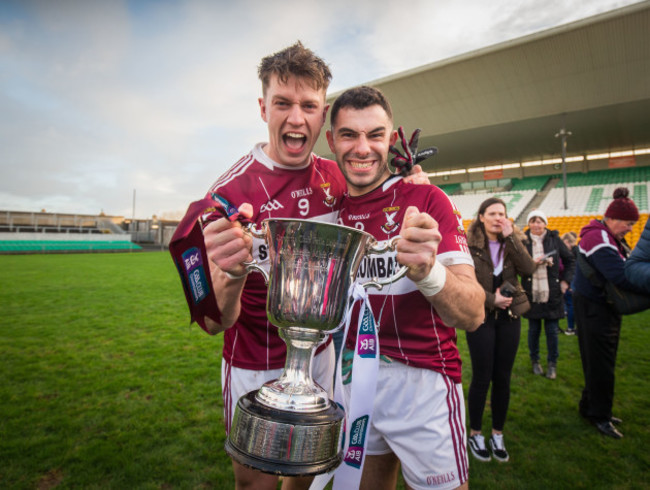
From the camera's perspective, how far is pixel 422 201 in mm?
1640

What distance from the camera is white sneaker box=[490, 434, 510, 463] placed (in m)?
3.05

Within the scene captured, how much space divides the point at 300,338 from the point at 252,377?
951 millimetres

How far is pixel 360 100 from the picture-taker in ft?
5.29

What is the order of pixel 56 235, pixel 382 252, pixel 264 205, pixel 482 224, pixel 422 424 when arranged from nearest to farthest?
pixel 382 252
pixel 422 424
pixel 264 205
pixel 482 224
pixel 56 235

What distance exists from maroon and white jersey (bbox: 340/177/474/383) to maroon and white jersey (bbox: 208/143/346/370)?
0.31 metres

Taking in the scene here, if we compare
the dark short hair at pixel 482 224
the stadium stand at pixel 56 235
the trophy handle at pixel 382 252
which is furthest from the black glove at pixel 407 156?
the stadium stand at pixel 56 235

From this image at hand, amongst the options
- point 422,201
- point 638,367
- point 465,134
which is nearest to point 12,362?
point 422,201

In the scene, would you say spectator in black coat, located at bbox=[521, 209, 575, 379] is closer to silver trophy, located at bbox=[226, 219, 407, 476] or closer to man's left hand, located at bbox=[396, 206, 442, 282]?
man's left hand, located at bbox=[396, 206, 442, 282]

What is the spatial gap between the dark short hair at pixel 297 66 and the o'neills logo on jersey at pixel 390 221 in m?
0.66

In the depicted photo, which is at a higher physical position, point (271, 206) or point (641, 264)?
point (271, 206)

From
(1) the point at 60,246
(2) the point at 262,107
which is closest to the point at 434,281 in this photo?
(2) the point at 262,107

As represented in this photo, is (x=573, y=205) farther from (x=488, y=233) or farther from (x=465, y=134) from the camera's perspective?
(x=488, y=233)

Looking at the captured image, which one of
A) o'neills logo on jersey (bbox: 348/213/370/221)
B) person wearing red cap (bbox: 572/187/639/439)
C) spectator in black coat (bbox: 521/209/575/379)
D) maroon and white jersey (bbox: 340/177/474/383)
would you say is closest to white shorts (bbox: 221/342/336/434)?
maroon and white jersey (bbox: 340/177/474/383)

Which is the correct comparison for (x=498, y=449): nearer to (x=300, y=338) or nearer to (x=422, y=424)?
(x=422, y=424)
